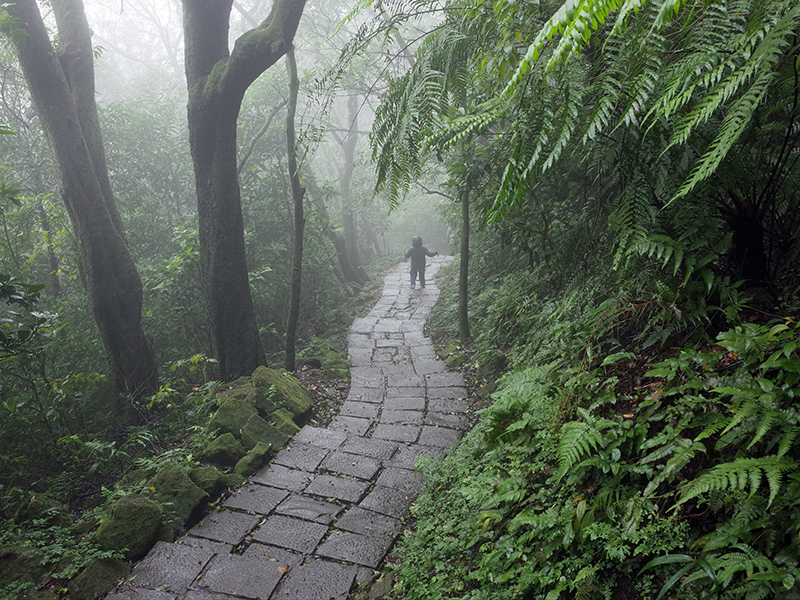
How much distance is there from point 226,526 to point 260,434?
1.16 meters

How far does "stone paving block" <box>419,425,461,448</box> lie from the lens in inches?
171

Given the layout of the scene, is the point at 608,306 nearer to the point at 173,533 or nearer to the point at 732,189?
the point at 732,189

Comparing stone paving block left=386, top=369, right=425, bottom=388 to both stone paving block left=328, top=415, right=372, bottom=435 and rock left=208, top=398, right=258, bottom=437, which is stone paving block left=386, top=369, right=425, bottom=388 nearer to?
stone paving block left=328, top=415, right=372, bottom=435

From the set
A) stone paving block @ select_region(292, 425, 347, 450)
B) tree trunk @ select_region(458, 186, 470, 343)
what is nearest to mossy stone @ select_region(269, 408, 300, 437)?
stone paving block @ select_region(292, 425, 347, 450)

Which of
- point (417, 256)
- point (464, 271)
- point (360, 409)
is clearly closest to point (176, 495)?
point (360, 409)

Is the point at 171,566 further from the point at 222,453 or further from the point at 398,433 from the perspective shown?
the point at 398,433

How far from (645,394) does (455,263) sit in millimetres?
9780

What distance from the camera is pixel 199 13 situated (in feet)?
18.1

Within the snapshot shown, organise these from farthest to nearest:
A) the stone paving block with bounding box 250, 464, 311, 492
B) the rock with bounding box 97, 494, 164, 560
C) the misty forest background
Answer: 1. the stone paving block with bounding box 250, 464, 311, 492
2. the rock with bounding box 97, 494, 164, 560
3. the misty forest background

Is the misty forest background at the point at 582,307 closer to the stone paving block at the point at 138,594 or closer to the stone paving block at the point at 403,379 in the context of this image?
the stone paving block at the point at 138,594

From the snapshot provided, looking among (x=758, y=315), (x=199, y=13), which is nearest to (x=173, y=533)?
(x=758, y=315)

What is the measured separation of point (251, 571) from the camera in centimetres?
285

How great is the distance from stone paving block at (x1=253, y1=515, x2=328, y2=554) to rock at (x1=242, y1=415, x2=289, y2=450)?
1.04 m

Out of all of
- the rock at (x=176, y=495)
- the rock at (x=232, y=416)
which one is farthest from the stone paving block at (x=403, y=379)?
the rock at (x=176, y=495)
